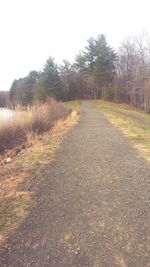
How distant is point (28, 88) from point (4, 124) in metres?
45.4

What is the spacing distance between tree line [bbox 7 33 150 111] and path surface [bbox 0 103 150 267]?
32.8m

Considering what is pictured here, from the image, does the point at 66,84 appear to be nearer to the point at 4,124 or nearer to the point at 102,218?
the point at 4,124

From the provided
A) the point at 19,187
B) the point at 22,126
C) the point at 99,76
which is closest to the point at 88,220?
the point at 19,187

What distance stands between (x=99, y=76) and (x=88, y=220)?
46.7m

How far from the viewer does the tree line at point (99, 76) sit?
41656 millimetres

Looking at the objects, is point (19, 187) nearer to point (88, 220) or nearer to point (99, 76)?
point (88, 220)

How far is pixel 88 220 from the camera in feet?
11.6

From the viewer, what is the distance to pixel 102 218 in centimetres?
357

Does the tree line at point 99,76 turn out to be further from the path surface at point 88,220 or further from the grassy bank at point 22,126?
the path surface at point 88,220

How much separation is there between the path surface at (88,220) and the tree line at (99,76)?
32817 millimetres

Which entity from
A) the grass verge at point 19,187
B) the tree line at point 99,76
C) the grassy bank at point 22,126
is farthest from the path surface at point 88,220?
the tree line at point 99,76

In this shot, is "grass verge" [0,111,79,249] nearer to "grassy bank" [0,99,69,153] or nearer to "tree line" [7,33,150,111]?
"grassy bank" [0,99,69,153]

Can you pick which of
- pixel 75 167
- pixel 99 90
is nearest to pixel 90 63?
pixel 99 90

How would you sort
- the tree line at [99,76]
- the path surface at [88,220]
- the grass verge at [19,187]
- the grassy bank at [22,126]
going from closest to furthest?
the path surface at [88,220], the grass verge at [19,187], the grassy bank at [22,126], the tree line at [99,76]
